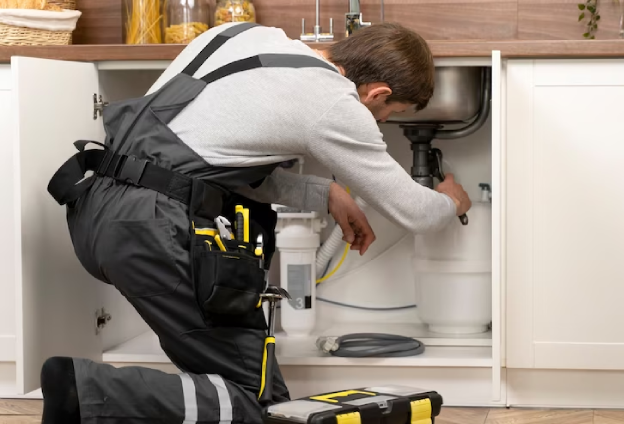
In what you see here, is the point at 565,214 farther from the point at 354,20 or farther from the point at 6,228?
the point at 6,228

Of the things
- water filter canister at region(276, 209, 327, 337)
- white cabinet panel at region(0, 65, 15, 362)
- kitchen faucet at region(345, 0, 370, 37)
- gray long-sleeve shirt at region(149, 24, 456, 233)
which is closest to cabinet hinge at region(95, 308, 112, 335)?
white cabinet panel at region(0, 65, 15, 362)

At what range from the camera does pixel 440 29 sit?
2.56m

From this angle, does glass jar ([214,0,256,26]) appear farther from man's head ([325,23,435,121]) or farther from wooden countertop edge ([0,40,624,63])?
man's head ([325,23,435,121])

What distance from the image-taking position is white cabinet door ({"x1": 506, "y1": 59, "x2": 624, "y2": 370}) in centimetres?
201

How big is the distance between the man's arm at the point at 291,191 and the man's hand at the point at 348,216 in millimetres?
22

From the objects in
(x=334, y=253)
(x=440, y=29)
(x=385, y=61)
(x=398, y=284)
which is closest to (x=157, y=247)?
(x=385, y=61)

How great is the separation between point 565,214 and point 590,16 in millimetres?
785

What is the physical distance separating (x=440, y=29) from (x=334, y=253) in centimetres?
74

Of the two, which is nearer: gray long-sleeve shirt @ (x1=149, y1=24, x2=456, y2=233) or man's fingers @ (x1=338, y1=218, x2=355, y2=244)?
gray long-sleeve shirt @ (x1=149, y1=24, x2=456, y2=233)

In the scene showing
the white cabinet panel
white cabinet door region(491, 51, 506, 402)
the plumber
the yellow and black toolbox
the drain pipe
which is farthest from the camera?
the drain pipe

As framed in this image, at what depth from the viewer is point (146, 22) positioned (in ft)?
8.00

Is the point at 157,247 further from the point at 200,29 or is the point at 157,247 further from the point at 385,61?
the point at 200,29

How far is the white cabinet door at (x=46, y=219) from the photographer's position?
1821 millimetres

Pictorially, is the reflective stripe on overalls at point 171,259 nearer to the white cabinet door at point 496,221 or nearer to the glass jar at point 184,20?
the white cabinet door at point 496,221
